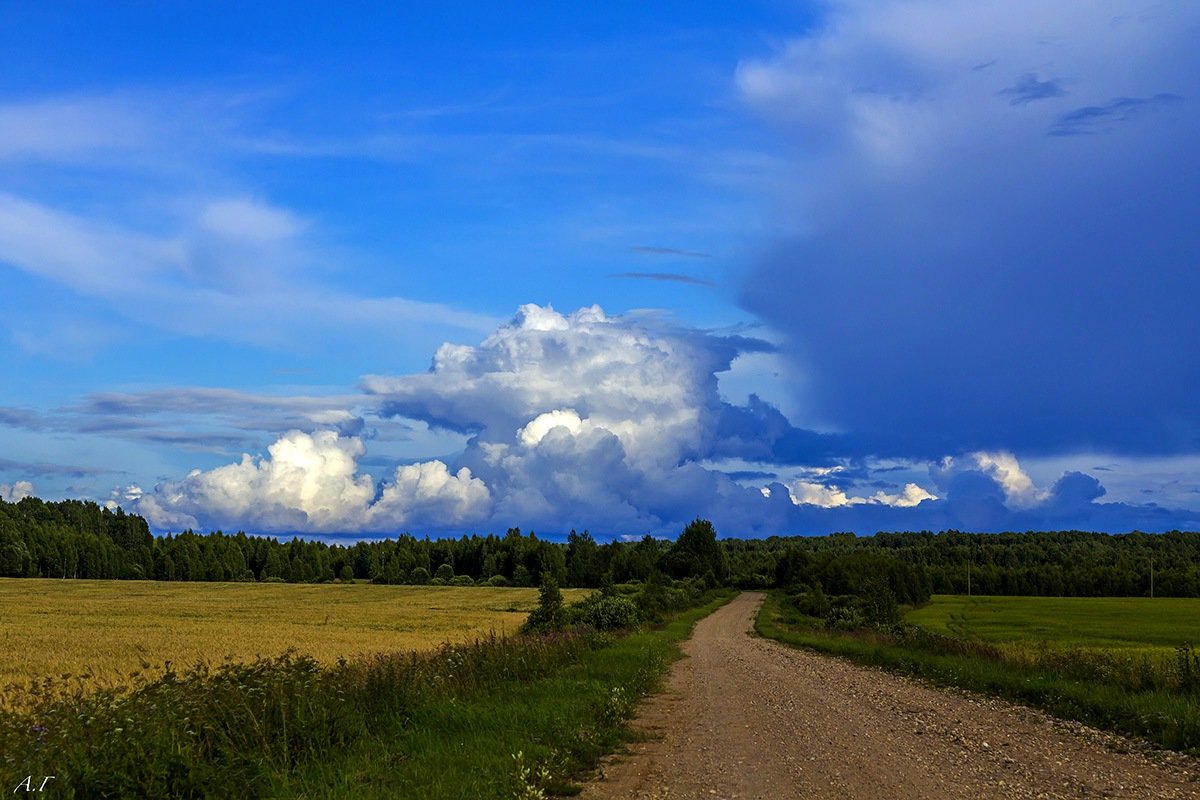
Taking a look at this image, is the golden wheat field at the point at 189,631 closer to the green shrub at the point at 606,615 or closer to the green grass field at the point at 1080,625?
the green shrub at the point at 606,615

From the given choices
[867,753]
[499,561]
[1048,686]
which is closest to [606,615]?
[1048,686]

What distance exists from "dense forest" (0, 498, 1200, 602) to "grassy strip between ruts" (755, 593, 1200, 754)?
81085mm

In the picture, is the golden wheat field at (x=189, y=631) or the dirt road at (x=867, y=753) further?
the golden wheat field at (x=189, y=631)

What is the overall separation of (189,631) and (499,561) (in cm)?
12554

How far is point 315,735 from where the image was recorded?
1205 centimetres

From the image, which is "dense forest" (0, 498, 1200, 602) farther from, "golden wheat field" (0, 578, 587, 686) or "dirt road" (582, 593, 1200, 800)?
"dirt road" (582, 593, 1200, 800)

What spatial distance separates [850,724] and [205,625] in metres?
43.5

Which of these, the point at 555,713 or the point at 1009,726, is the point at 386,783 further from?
the point at 1009,726

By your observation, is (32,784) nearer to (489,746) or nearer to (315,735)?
(315,735)

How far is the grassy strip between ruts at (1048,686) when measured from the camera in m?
14.6

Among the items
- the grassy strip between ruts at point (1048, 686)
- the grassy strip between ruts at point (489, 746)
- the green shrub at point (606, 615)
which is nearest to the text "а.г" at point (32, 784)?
the grassy strip between ruts at point (489, 746)

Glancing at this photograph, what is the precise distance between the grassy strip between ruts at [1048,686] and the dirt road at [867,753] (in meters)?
0.77

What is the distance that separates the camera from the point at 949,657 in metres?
25.6

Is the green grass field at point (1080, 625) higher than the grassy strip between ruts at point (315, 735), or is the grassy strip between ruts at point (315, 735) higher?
the grassy strip between ruts at point (315, 735)
